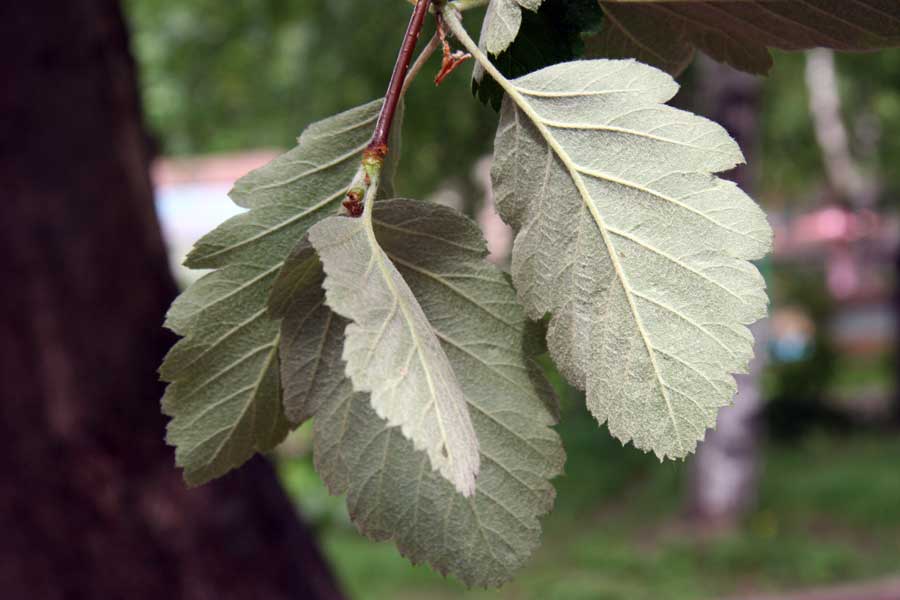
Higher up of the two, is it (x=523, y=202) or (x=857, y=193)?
(x=523, y=202)

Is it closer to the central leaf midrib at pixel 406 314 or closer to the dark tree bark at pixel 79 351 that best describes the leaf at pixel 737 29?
the central leaf midrib at pixel 406 314

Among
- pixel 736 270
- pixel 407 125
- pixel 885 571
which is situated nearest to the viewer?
pixel 736 270

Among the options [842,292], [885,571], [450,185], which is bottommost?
[842,292]

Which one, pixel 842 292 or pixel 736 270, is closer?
pixel 736 270

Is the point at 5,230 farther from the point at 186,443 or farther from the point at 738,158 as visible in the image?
the point at 738,158

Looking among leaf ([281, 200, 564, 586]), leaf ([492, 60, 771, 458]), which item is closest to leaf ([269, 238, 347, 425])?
leaf ([281, 200, 564, 586])

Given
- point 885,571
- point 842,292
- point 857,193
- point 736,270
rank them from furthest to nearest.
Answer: point 842,292
point 857,193
point 885,571
point 736,270

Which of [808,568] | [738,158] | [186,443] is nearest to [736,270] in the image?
[738,158]
